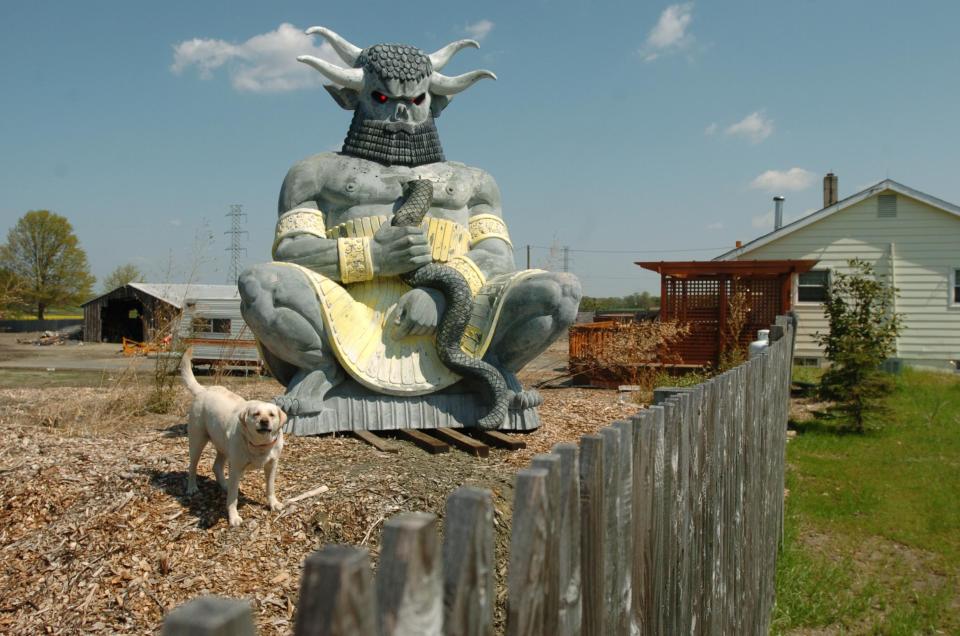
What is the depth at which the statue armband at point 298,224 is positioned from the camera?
5.18 meters

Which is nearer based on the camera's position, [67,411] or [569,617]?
[569,617]

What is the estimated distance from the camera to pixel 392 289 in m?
5.31

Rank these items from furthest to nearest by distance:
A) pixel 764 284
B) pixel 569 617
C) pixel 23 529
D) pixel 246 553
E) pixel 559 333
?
pixel 764 284 → pixel 559 333 → pixel 23 529 → pixel 246 553 → pixel 569 617

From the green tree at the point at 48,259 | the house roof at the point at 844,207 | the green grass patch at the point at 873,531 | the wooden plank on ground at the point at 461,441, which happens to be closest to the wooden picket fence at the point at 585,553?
the green grass patch at the point at 873,531

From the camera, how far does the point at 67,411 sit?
20.6ft

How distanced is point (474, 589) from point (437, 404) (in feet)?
14.4

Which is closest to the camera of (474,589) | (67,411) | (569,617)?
(474,589)

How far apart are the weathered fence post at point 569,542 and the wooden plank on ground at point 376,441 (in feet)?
11.4

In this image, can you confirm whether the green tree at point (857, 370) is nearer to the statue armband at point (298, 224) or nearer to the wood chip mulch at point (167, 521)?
the wood chip mulch at point (167, 521)

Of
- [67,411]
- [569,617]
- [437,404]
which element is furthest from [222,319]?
[569,617]

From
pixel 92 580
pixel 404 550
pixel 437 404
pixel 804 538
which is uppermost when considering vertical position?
pixel 404 550

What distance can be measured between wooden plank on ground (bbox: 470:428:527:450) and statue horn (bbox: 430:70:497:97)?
260 cm

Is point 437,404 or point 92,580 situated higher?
point 437,404

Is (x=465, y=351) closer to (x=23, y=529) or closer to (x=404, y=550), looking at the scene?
(x=23, y=529)
